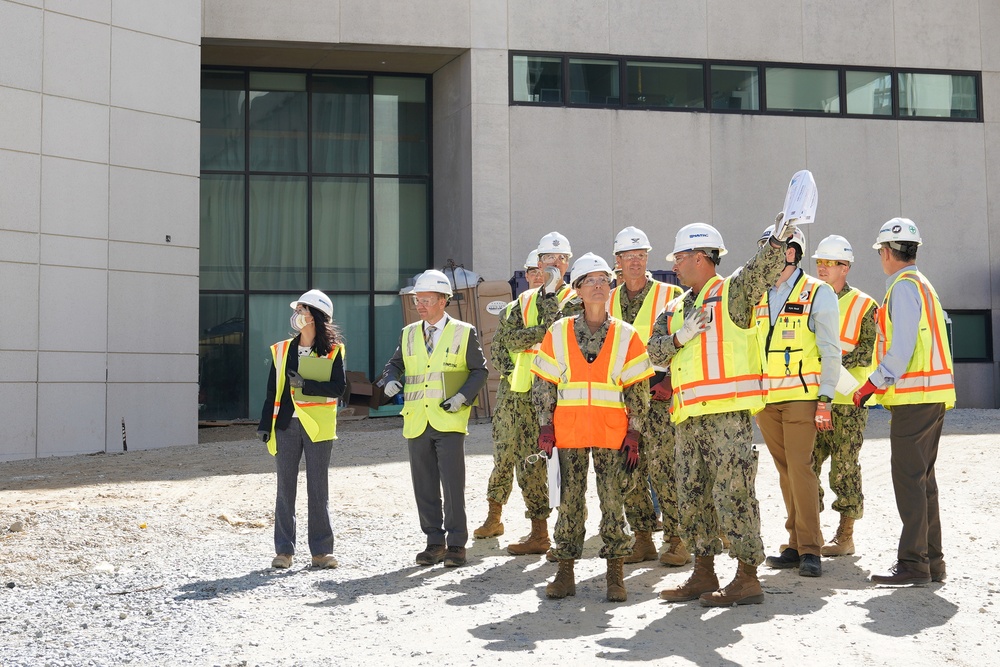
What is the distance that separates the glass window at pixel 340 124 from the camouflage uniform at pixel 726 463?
16.7 metres

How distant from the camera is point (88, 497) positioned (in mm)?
11250

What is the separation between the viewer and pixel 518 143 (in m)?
20.8

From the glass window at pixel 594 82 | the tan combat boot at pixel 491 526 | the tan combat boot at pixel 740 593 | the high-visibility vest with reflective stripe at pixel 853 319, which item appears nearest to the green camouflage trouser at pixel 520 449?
the tan combat boot at pixel 491 526

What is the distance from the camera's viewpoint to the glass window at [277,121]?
22.6 m

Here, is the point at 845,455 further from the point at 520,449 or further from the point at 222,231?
the point at 222,231

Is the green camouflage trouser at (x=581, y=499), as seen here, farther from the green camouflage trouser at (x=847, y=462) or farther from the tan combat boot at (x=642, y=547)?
the green camouflage trouser at (x=847, y=462)

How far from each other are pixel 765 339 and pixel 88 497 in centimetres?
687

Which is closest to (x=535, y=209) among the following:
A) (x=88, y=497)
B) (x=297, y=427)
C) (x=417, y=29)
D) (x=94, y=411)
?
(x=417, y=29)

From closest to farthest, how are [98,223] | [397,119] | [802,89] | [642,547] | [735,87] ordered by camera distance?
[642,547] → [98,223] → [735,87] → [802,89] → [397,119]

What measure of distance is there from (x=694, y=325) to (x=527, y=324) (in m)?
2.30

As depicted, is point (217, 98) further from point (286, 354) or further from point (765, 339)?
point (765, 339)

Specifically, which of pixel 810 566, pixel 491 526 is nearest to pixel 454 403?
pixel 491 526

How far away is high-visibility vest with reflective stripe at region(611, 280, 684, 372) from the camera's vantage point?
8.38 m

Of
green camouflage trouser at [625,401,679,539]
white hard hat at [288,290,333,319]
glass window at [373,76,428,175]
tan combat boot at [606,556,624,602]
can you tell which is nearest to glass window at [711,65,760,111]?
glass window at [373,76,428,175]
